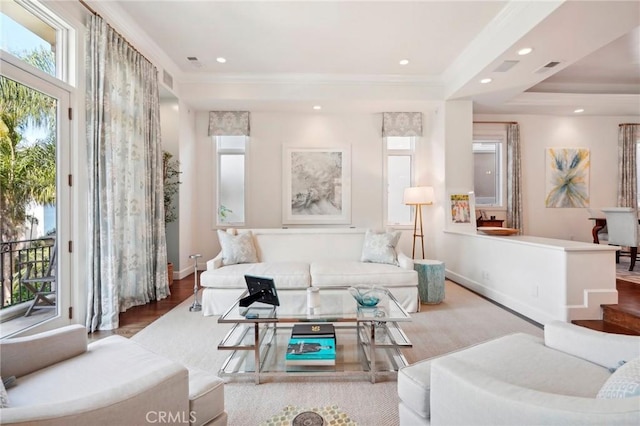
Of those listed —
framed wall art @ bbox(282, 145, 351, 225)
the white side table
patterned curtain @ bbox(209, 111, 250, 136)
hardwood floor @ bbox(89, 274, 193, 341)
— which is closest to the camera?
hardwood floor @ bbox(89, 274, 193, 341)

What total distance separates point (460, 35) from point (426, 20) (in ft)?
2.00

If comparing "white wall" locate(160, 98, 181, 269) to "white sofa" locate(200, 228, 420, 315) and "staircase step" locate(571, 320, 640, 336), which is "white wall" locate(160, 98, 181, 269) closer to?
"white sofa" locate(200, 228, 420, 315)

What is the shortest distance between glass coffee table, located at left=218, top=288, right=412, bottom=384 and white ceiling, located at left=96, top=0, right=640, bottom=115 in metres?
2.95

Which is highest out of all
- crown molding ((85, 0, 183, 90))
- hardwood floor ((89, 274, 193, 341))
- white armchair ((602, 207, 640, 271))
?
crown molding ((85, 0, 183, 90))

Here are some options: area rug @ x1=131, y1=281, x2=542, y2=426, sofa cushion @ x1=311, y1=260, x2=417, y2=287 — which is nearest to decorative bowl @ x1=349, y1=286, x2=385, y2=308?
area rug @ x1=131, y1=281, x2=542, y2=426

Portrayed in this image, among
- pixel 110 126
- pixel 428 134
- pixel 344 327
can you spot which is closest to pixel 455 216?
pixel 428 134

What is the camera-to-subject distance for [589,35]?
300 cm

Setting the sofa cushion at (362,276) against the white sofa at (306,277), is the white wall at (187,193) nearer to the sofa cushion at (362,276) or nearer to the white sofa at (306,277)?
the white sofa at (306,277)

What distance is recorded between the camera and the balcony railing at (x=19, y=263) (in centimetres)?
219

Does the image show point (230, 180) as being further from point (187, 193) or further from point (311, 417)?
point (311, 417)

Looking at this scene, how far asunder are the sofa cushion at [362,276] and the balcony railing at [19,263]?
2.37m

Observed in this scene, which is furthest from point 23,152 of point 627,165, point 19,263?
point 627,165

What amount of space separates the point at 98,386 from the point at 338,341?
1676mm

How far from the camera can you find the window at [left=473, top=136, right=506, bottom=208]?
19.1ft
